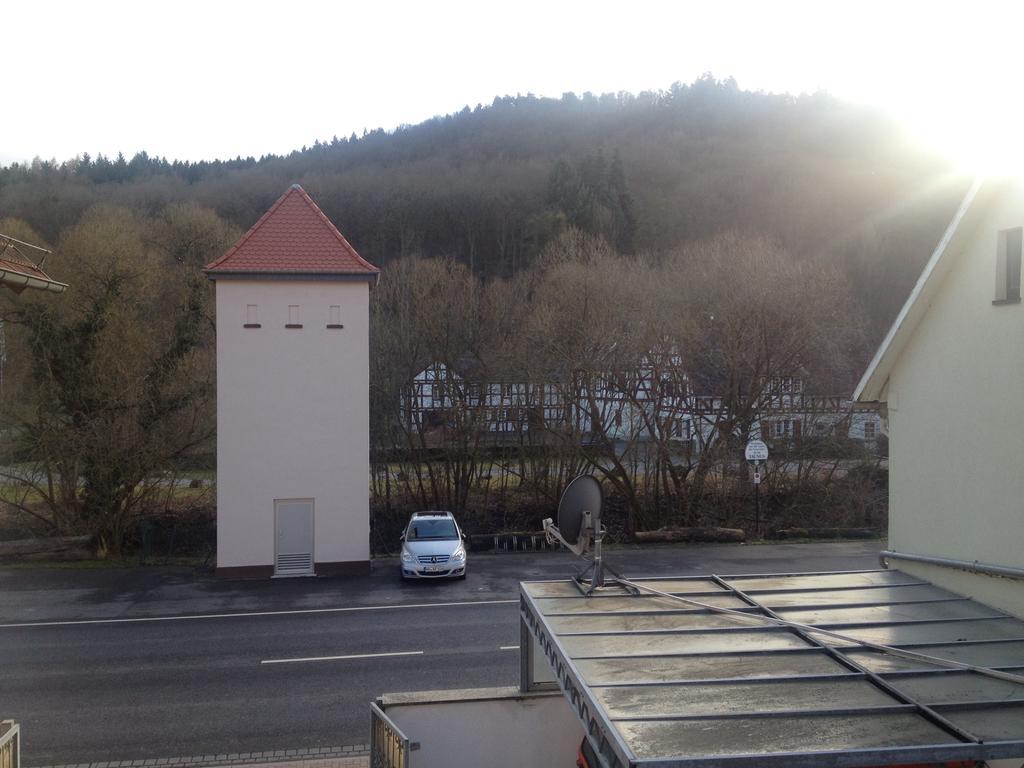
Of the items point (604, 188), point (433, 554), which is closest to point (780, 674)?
point (433, 554)

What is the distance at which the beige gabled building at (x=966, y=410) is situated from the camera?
24.2ft

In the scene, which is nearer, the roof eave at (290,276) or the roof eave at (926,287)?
the roof eave at (926,287)

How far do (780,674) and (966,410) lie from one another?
4067 millimetres

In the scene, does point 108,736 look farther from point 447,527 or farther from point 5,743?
point 447,527

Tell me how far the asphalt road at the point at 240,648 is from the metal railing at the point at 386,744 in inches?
129

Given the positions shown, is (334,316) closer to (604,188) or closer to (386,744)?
(386,744)

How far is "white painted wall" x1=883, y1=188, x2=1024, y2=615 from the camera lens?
24.1 feet

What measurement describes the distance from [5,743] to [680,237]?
46860 mm

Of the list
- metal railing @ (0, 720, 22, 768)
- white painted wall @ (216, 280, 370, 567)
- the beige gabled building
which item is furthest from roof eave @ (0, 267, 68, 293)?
the beige gabled building

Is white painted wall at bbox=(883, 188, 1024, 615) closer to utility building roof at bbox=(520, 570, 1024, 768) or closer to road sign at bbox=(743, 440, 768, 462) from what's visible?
utility building roof at bbox=(520, 570, 1024, 768)

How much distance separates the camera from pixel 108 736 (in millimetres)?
11008

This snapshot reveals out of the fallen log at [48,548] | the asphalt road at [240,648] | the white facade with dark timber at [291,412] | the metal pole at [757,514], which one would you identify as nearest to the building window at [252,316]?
the white facade with dark timber at [291,412]

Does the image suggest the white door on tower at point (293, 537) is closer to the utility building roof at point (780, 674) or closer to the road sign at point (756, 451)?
the road sign at point (756, 451)

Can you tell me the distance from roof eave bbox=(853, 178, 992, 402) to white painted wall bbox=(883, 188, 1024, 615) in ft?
0.26
